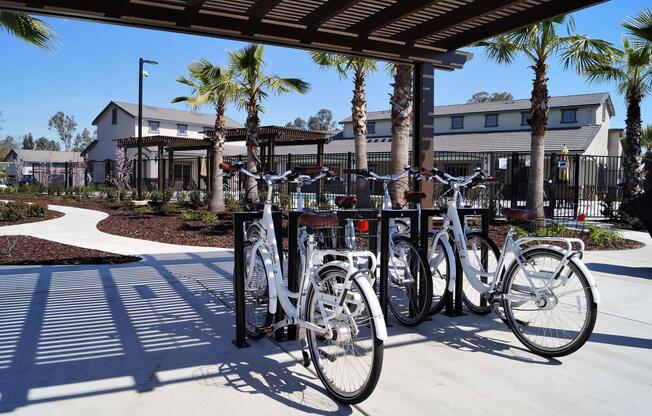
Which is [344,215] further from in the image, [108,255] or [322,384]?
[108,255]

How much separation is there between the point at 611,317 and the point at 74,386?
4.92 metres

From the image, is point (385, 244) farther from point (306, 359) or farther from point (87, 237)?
point (87, 237)

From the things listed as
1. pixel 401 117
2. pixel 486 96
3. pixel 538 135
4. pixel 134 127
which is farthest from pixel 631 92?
pixel 486 96

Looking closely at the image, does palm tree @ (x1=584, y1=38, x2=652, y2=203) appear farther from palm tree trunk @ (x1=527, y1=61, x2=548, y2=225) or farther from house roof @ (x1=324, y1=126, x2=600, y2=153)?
house roof @ (x1=324, y1=126, x2=600, y2=153)

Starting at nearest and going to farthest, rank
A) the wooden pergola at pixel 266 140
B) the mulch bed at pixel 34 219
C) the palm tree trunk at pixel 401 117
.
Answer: the palm tree trunk at pixel 401 117 → the mulch bed at pixel 34 219 → the wooden pergola at pixel 266 140

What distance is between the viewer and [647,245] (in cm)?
1098

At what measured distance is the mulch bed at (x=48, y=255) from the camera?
793 centimetres

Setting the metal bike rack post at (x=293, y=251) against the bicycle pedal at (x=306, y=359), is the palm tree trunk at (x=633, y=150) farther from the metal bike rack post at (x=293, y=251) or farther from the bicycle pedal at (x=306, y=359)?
the bicycle pedal at (x=306, y=359)

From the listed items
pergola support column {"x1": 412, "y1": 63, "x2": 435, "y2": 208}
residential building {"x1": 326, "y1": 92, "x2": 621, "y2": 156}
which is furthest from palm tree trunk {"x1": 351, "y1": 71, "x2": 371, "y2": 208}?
residential building {"x1": 326, "y1": 92, "x2": 621, "y2": 156}

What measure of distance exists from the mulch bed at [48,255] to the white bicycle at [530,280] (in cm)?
546

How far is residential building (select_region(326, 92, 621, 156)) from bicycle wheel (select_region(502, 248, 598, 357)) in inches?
1070

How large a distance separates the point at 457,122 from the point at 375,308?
40.1 meters

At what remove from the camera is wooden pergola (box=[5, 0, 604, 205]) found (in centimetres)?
496

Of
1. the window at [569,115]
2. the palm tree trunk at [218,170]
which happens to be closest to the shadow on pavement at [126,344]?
the palm tree trunk at [218,170]
